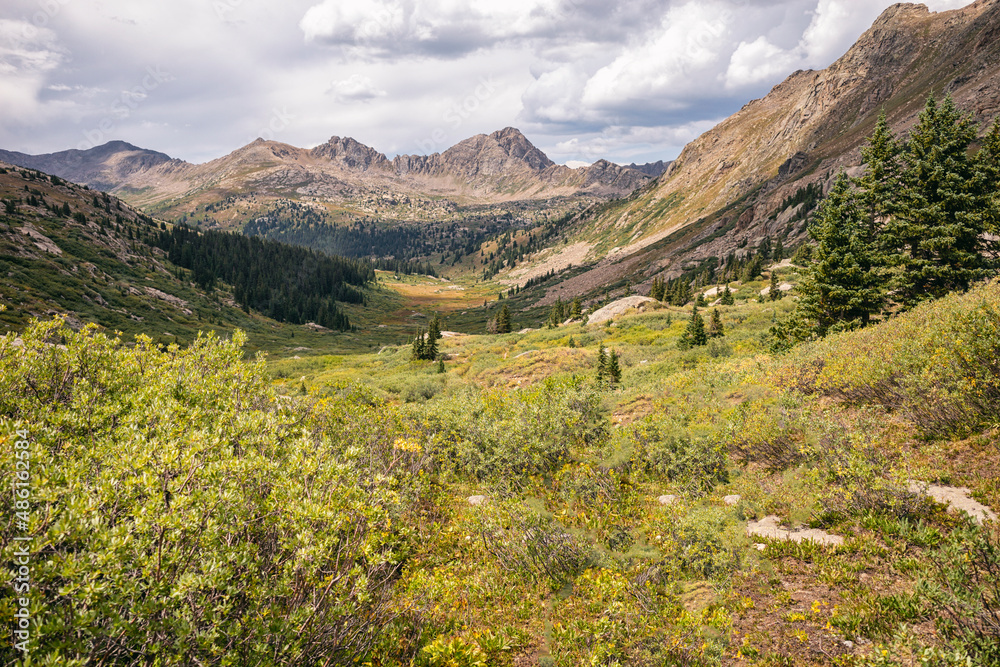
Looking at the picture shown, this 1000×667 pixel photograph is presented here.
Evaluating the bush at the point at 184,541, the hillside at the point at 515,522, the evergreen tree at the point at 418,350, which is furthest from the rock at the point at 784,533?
the evergreen tree at the point at 418,350

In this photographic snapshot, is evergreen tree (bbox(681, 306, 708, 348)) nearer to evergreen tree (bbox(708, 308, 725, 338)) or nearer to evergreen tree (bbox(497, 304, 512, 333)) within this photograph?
evergreen tree (bbox(708, 308, 725, 338))

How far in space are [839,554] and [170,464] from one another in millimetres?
12209

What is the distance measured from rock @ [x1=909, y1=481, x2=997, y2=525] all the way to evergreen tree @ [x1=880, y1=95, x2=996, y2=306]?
22.6 metres

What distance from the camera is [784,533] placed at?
960 cm

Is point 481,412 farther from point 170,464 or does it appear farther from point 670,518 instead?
point 170,464

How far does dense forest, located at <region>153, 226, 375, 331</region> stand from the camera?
150 m

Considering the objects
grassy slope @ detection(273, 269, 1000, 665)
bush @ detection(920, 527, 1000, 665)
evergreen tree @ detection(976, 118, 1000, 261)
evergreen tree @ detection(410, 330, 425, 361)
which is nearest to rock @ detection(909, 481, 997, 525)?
grassy slope @ detection(273, 269, 1000, 665)

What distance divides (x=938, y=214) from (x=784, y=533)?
27.8m

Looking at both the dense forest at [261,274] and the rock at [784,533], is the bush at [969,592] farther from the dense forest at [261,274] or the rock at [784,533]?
the dense forest at [261,274]

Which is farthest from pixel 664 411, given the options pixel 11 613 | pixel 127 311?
pixel 127 311

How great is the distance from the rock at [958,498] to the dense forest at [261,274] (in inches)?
6342

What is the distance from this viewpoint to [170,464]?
6.47 m

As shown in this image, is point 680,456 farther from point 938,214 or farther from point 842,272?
point 938,214

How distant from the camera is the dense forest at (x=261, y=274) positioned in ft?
493
